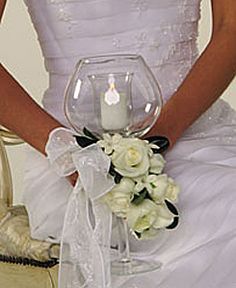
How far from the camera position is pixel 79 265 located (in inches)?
49.9

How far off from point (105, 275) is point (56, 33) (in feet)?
1.43

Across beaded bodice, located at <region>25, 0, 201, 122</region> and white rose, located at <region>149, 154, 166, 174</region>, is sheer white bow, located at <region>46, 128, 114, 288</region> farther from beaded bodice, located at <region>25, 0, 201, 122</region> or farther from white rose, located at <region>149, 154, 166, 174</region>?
beaded bodice, located at <region>25, 0, 201, 122</region>

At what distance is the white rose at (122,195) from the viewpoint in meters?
1.16

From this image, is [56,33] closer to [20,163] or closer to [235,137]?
[235,137]

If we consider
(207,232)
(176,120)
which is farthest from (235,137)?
(207,232)

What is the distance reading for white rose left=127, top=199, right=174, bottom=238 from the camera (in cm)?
116

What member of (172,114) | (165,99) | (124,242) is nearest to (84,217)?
(124,242)

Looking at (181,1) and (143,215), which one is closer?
(143,215)

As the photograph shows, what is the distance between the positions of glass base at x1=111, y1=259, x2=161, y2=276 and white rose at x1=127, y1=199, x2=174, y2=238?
7 cm

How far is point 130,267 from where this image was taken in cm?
125

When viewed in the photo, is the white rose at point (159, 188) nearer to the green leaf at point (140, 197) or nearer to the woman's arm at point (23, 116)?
the green leaf at point (140, 197)

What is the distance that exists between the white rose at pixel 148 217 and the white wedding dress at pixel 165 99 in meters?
0.09

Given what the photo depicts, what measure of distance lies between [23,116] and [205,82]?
0.84 ft

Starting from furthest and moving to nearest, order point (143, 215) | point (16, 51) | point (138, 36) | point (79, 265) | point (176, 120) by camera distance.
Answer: point (16, 51)
point (138, 36)
point (176, 120)
point (79, 265)
point (143, 215)
